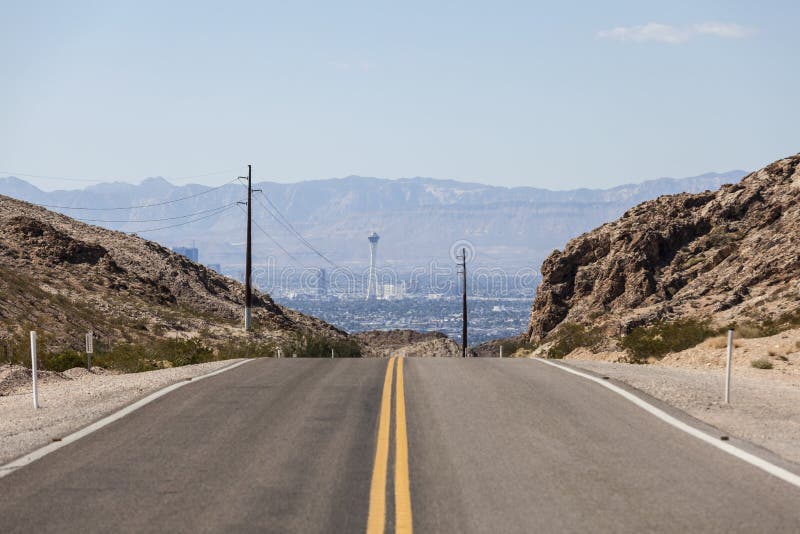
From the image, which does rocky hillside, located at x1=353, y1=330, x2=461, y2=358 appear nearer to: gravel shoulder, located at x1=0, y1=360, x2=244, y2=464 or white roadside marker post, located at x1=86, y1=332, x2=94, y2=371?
white roadside marker post, located at x1=86, y1=332, x2=94, y2=371

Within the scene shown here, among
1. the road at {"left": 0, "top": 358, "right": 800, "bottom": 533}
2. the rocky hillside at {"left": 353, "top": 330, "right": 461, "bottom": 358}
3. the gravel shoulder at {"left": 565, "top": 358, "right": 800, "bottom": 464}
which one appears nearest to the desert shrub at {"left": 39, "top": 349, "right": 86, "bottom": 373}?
the road at {"left": 0, "top": 358, "right": 800, "bottom": 533}

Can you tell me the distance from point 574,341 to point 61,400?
2335cm

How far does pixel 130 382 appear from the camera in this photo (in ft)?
61.7

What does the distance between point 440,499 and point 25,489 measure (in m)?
3.94

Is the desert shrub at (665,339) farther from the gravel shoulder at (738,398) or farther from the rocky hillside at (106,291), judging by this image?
the rocky hillside at (106,291)

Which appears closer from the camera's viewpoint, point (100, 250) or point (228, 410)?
point (228, 410)

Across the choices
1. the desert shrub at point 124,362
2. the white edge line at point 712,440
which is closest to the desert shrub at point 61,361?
the desert shrub at point 124,362

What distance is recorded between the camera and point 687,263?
132 ft

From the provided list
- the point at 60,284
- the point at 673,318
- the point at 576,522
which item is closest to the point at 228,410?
the point at 576,522

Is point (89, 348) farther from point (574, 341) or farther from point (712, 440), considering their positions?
point (574, 341)

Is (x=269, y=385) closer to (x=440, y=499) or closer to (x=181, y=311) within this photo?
(x=440, y=499)

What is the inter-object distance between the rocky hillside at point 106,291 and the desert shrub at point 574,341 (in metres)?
15.8

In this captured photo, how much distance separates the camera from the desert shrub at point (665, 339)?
2725 centimetres

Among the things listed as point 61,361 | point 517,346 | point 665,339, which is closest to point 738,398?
point 665,339
